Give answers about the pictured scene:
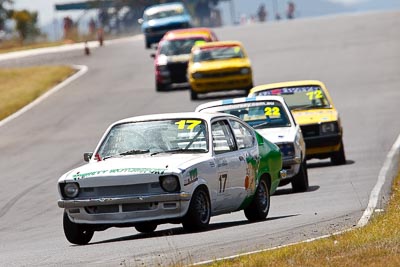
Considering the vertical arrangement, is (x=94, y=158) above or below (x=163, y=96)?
above

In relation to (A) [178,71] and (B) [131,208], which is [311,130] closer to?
(B) [131,208]

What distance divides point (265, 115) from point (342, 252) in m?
9.77

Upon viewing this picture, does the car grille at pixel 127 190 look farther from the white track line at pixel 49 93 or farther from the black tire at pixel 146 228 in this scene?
the white track line at pixel 49 93

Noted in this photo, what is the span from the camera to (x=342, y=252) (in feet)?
33.1

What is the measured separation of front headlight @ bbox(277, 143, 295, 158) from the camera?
61.1ft

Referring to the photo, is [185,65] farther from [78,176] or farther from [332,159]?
[78,176]

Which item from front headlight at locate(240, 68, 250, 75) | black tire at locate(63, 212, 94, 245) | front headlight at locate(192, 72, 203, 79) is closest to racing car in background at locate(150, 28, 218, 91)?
front headlight at locate(192, 72, 203, 79)

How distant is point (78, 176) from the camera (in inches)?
516

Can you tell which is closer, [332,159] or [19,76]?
[332,159]

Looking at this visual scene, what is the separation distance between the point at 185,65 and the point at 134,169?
26577 millimetres

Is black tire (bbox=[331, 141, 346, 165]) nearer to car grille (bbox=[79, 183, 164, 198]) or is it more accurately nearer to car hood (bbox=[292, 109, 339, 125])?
car hood (bbox=[292, 109, 339, 125])

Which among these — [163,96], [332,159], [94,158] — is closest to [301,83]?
[332,159]

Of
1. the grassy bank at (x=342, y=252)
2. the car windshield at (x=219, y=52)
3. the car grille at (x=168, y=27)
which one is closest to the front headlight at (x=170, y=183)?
the grassy bank at (x=342, y=252)

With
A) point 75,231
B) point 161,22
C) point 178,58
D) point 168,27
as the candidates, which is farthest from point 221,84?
point 75,231
